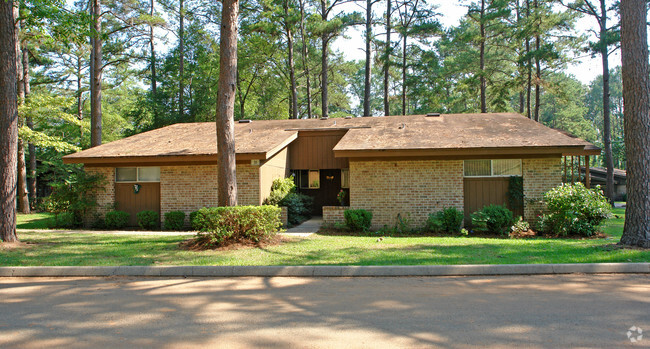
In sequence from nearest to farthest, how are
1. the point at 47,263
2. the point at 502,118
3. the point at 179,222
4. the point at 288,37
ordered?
the point at 47,263 < the point at 179,222 < the point at 502,118 < the point at 288,37

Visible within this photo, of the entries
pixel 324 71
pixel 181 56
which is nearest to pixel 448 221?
pixel 324 71

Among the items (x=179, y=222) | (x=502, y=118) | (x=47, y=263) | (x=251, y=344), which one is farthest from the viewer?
(x=502, y=118)

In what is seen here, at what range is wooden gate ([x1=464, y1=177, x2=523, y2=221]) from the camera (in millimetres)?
13719

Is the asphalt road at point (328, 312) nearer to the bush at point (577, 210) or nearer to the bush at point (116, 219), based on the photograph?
the bush at point (577, 210)

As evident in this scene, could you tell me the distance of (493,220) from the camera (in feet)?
40.8

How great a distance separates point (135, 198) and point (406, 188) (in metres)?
10.0

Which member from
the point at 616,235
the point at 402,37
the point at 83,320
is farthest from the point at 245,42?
the point at 83,320

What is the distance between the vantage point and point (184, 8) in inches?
1257

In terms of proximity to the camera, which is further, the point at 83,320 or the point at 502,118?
the point at 502,118

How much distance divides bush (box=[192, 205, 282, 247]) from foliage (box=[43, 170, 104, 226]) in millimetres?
7872

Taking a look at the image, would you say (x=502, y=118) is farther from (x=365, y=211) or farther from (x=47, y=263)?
(x=47, y=263)

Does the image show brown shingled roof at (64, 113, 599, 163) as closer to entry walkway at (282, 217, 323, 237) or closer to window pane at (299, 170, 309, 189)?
window pane at (299, 170, 309, 189)

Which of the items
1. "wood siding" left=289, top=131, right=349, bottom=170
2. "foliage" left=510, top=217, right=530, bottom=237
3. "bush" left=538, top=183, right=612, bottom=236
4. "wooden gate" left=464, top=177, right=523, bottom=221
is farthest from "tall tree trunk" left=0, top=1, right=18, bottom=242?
"bush" left=538, top=183, right=612, bottom=236

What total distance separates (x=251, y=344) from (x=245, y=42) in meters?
30.3
